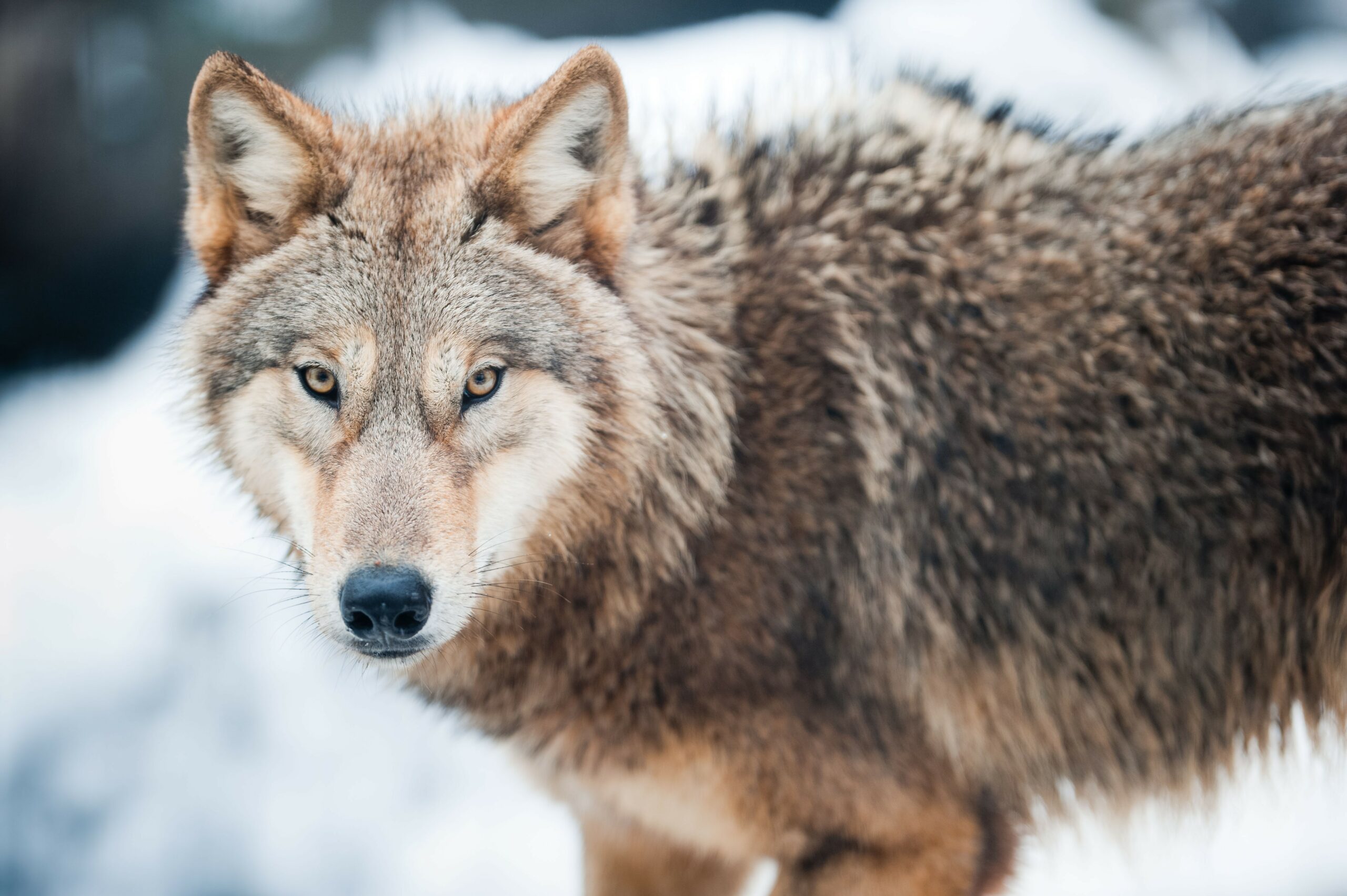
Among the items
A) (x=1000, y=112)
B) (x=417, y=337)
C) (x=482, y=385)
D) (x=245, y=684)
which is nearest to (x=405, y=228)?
(x=417, y=337)

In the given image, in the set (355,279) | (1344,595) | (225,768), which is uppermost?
(355,279)

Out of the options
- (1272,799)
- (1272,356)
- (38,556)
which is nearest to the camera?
(1272,356)

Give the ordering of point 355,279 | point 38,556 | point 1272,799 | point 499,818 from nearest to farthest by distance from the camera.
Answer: point 355,279, point 1272,799, point 499,818, point 38,556

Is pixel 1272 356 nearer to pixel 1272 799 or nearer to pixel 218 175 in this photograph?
pixel 1272 799

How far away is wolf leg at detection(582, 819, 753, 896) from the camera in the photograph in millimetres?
2812

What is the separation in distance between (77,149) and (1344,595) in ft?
16.5

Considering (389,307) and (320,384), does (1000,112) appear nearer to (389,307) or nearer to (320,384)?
(389,307)

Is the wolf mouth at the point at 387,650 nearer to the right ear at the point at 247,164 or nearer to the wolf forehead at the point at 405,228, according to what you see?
the wolf forehead at the point at 405,228

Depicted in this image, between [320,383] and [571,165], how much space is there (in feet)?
2.23

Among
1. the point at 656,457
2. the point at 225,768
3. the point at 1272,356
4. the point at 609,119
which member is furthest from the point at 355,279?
the point at 225,768

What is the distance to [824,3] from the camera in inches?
177

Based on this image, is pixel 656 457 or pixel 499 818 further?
pixel 499 818

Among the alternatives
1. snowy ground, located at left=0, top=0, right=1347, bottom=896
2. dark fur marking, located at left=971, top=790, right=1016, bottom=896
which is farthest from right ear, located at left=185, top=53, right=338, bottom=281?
dark fur marking, located at left=971, top=790, right=1016, bottom=896

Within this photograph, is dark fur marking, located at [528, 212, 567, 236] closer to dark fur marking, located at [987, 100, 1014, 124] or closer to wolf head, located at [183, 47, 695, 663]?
wolf head, located at [183, 47, 695, 663]
